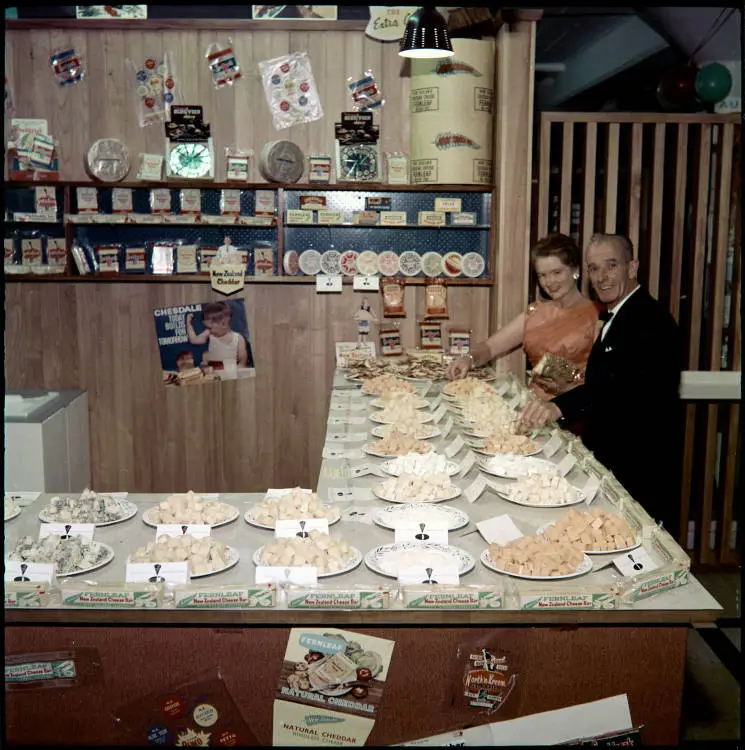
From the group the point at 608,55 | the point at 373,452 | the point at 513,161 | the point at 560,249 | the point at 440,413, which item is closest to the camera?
the point at 373,452

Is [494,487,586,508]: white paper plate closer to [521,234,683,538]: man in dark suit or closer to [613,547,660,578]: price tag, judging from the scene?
[613,547,660,578]: price tag

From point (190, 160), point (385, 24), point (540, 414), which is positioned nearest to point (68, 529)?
point (540, 414)

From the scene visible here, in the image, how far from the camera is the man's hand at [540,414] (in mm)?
3371

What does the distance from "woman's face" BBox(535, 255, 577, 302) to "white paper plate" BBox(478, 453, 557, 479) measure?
137 cm

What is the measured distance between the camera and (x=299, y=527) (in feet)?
7.54

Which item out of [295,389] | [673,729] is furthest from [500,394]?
[673,729]

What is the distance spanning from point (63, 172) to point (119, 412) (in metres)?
1.55

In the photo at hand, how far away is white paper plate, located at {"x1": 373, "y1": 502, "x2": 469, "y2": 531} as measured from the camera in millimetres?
2422

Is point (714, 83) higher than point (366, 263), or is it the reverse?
point (714, 83)

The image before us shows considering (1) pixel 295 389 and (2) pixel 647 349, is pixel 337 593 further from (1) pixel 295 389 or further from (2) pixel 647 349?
(1) pixel 295 389

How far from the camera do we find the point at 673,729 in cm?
202

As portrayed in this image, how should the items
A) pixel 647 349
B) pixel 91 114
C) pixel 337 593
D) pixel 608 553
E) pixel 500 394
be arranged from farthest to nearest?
pixel 91 114 → pixel 500 394 → pixel 647 349 → pixel 608 553 → pixel 337 593

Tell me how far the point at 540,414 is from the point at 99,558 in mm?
1880

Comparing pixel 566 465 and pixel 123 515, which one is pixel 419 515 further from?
pixel 123 515
